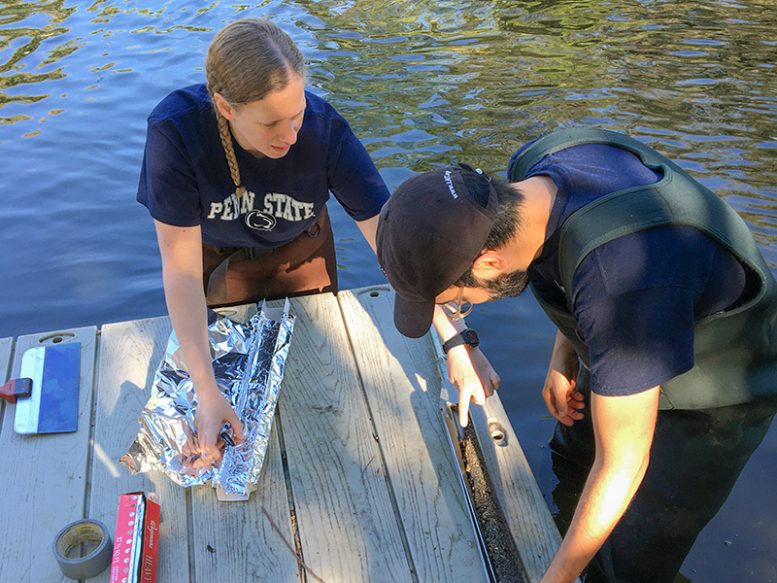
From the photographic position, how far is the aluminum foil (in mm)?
2379

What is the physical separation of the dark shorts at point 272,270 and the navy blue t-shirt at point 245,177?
171 millimetres

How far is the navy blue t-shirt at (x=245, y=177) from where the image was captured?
7.54 ft

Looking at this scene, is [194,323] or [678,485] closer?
[678,485]

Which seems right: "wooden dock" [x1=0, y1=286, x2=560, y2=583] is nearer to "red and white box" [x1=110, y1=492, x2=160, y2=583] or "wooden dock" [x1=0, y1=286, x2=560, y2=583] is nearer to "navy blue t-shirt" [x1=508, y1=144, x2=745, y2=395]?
"red and white box" [x1=110, y1=492, x2=160, y2=583]

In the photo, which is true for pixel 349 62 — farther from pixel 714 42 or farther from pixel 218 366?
pixel 218 366

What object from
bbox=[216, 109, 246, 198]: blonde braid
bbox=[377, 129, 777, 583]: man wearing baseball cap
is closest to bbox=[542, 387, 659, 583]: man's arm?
bbox=[377, 129, 777, 583]: man wearing baseball cap

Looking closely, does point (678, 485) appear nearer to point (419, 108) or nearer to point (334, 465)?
point (334, 465)

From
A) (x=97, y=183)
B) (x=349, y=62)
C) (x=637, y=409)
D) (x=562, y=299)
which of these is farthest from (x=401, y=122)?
(x=637, y=409)

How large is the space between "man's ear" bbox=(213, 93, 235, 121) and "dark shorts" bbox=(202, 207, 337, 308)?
0.73 metres

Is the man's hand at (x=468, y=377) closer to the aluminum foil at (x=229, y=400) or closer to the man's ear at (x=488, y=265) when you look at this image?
the aluminum foil at (x=229, y=400)

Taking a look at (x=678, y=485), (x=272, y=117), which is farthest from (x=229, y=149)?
(x=678, y=485)

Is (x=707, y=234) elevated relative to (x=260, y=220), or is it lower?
elevated

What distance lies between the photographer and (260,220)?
2.63 meters

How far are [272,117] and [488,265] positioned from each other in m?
0.82
